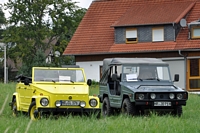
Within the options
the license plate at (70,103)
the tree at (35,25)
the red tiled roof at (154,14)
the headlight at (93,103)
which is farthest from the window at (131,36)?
the license plate at (70,103)

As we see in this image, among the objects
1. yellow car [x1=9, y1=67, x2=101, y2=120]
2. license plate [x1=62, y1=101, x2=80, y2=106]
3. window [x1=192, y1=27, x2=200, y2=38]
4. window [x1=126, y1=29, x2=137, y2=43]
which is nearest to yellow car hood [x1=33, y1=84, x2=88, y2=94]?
yellow car [x1=9, y1=67, x2=101, y2=120]

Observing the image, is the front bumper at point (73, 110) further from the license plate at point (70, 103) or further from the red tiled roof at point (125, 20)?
the red tiled roof at point (125, 20)

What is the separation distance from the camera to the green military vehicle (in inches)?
655

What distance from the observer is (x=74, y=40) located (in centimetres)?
4584

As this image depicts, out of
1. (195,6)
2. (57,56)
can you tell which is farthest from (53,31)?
(195,6)

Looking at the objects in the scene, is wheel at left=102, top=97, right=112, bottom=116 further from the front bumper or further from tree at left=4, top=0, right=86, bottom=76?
tree at left=4, top=0, right=86, bottom=76

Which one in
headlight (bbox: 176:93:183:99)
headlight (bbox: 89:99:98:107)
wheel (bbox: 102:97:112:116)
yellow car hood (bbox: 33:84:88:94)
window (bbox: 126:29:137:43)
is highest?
window (bbox: 126:29:137:43)

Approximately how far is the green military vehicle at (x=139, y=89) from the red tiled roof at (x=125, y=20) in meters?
21.9

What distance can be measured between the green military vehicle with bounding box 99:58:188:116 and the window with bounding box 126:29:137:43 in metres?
23.1

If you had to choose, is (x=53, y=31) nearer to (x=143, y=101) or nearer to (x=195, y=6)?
(x=195, y=6)

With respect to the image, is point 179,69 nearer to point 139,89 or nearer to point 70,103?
point 139,89

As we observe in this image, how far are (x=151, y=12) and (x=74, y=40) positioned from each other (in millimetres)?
6163

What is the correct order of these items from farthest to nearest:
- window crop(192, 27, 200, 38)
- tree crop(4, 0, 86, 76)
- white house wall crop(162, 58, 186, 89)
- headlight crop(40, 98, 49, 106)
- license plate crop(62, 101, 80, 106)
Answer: tree crop(4, 0, 86, 76)
window crop(192, 27, 200, 38)
white house wall crop(162, 58, 186, 89)
license plate crop(62, 101, 80, 106)
headlight crop(40, 98, 49, 106)

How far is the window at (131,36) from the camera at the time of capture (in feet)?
142
